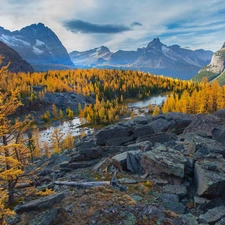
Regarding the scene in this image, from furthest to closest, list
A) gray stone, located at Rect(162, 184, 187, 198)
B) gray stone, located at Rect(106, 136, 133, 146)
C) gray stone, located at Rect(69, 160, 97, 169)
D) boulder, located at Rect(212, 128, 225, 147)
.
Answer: gray stone, located at Rect(106, 136, 133, 146) → boulder, located at Rect(212, 128, 225, 147) → gray stone, located at Rect(69, 160, 97, 169) → gray stone, located at Rect(162, 184, 187, 198)

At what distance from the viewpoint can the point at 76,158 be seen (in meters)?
26.5

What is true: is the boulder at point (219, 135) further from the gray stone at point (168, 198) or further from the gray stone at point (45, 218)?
the gray stone at point (45, 218)

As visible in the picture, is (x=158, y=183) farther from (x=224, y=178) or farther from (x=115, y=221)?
(x=115, y=221)

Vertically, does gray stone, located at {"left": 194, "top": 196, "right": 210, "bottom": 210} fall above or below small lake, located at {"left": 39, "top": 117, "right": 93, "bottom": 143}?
above

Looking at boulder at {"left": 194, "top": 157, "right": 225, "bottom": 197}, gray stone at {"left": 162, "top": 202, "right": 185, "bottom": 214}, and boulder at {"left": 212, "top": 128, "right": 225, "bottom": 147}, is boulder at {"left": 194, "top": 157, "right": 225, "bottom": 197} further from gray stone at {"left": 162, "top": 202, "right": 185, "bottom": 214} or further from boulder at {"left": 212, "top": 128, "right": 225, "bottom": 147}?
boulder at {"left": 212, "top": 128, "right": 225, "bottom": 147}

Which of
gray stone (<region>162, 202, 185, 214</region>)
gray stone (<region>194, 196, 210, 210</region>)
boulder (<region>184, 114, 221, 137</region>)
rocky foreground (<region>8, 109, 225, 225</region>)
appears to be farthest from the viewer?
boulder (<region>184, 114, 221, 137</region>)

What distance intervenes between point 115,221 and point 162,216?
2634 millimetres

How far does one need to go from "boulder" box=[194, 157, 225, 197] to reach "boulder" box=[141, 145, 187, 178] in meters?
1.25

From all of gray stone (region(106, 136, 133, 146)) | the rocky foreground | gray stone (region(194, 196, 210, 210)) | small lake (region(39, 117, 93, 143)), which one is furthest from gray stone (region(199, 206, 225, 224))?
small lake (region(39, 117, 93, 143))

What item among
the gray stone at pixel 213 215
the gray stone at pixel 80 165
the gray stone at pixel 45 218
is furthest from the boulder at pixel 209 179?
the gray stone at pixel 80 165

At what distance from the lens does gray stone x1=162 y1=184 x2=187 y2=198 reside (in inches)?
629

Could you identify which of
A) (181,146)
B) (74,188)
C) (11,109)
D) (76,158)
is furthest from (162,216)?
(76,158)

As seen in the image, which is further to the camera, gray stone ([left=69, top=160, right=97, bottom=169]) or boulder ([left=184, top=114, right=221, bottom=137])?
boulder ([left=184, top=114, right=221, bottom=137])

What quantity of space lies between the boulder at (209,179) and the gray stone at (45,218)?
10380mm
